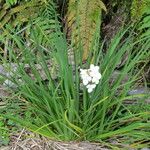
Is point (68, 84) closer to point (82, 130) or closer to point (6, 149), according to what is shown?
point (82, 130)

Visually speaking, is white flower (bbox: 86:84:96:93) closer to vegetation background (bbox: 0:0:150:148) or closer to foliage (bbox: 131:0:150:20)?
vegetation background (bbox: 0:0:150:148)

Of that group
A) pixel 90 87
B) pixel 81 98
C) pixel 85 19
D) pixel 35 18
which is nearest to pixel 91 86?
pixel 90 87

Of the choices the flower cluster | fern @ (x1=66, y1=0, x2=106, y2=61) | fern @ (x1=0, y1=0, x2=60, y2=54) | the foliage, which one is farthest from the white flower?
fern @ (x1=0, y1=0, x2=60, y2=54)

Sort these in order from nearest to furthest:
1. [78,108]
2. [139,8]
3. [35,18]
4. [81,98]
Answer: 1. [78,108]
2. [81,98]
3. [139,8]
4. [35,18]

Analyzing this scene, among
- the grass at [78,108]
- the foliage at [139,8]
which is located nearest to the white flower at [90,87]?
the grass at [78,108]

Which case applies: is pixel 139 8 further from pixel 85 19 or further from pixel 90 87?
pixel 90 87

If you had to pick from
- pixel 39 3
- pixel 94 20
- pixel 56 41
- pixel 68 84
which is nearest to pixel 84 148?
pixel 68 84

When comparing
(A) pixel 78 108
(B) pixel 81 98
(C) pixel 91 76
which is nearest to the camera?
(C) pixel 91 76
